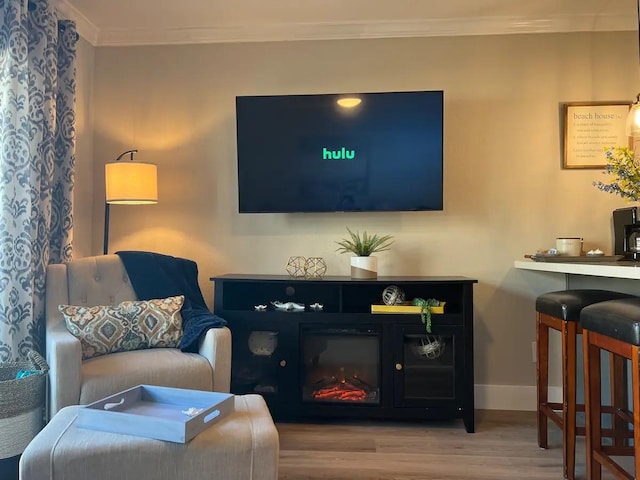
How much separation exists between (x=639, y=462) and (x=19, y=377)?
2.37 m

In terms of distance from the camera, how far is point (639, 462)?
1562mm

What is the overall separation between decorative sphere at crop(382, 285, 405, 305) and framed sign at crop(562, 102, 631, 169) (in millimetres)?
1330

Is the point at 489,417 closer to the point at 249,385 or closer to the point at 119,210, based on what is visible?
the point at 249,385

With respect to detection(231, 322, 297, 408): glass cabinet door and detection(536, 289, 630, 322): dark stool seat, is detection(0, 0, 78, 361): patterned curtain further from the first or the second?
detection(536, 289, 630, 322): dark stool seat

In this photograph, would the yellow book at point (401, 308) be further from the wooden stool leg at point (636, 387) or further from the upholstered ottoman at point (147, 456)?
the upholstered ottoman at point (147, 456)

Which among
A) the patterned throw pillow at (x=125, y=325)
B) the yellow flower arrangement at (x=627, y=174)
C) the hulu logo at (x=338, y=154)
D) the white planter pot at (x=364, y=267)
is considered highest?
the hulu logo at (x=338, y=154)

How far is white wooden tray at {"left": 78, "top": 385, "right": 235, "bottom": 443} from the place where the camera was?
1.44 metres

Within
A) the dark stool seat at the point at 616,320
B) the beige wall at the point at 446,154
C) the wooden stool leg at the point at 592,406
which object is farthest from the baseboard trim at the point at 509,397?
the dark stool seat at the point at 616,320

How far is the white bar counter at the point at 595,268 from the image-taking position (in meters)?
1.68

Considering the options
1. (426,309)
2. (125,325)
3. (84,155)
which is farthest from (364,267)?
(84,155)

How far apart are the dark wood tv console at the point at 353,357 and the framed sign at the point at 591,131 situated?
3.74ft

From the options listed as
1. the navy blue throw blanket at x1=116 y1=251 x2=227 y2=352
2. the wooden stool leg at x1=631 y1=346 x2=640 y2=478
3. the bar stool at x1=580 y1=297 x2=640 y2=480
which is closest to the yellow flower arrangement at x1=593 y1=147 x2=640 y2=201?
the bar stool at x1=580 y1=297 x2=640 y2=480

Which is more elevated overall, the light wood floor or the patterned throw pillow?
the patterned throw pillow

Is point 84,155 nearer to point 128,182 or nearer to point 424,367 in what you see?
point 128,182
